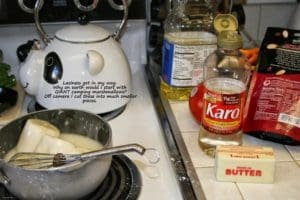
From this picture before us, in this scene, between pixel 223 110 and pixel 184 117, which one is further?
pixel 184 117

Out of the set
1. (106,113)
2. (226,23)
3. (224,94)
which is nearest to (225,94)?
(224,94)

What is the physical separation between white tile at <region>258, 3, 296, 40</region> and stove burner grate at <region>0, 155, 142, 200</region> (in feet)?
1.80

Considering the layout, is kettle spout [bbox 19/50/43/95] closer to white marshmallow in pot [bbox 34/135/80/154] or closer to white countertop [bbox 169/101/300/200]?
white marshmallow in pot [bbox 34/135/80/154]

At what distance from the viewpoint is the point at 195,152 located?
2.52 feet

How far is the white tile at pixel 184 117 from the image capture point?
847 millimetres

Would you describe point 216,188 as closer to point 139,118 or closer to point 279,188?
point 279,188

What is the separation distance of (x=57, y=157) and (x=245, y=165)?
29 cm

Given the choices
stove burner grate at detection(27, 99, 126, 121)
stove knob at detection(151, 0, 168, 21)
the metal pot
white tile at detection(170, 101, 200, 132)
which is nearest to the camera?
the metal pot

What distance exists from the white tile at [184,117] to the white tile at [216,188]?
0.15m

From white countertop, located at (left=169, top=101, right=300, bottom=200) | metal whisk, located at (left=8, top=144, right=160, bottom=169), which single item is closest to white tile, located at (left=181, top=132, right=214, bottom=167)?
white countertop, located at (left=169, top=101, right=300, bottom=200)

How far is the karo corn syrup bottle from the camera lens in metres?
0.72

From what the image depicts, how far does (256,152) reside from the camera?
688 mm

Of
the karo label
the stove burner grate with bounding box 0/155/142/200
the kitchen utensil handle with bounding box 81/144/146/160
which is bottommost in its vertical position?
the stove burner grate with bounding box 0/155/142/200

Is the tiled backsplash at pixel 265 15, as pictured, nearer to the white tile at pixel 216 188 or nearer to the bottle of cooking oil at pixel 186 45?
the bottle of cooking oil at pixel 186 45
